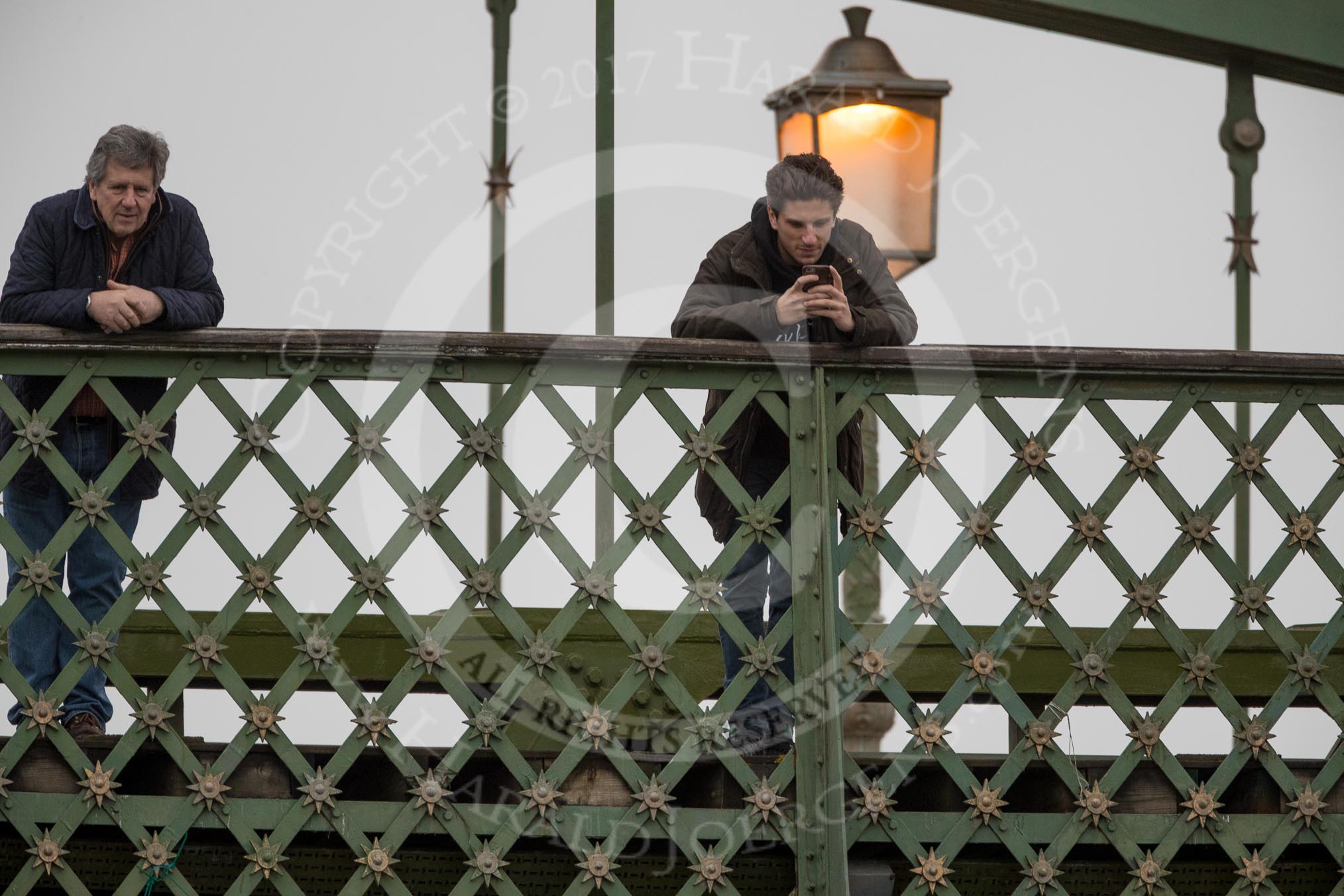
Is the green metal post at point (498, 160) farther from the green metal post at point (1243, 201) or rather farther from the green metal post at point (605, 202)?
the green metal post at point (1243, 201)

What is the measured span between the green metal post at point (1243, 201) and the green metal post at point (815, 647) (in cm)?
335

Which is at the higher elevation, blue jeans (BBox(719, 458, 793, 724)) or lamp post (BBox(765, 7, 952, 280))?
lamp post (BBox(765, 7, 952, 280))

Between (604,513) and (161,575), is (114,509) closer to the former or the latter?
(161,575)

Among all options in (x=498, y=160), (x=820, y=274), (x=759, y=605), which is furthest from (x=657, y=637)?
(x=498, y=160)

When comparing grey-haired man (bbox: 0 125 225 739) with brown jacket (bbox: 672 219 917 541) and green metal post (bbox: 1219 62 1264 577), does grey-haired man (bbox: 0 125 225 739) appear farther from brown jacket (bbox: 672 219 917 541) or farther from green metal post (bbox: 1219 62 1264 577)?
green metal post (bbox: 1219 62 1264 577)

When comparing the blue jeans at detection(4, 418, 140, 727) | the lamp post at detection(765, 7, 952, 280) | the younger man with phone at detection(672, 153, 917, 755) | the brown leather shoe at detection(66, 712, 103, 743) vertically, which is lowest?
the brown leather shoe at detection(66, 712, 103, 743)

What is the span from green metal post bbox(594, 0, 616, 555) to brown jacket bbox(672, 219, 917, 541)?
46.8 inches

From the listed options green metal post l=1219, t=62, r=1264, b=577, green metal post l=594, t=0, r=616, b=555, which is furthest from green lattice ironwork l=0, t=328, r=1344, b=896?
green metal post l=1219, t=62, r=1264, b=577

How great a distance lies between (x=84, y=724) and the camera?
203 inches

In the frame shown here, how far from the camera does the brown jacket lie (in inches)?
199

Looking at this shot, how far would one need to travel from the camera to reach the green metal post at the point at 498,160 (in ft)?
25.2

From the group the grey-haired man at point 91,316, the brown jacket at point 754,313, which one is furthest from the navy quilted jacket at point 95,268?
the brown jacket at point 754,313

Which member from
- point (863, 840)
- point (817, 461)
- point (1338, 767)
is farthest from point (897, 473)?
point (1338, 767)

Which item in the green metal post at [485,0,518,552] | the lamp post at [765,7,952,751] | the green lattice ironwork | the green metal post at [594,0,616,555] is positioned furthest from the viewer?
the lamp post at [765,7,952,751]
